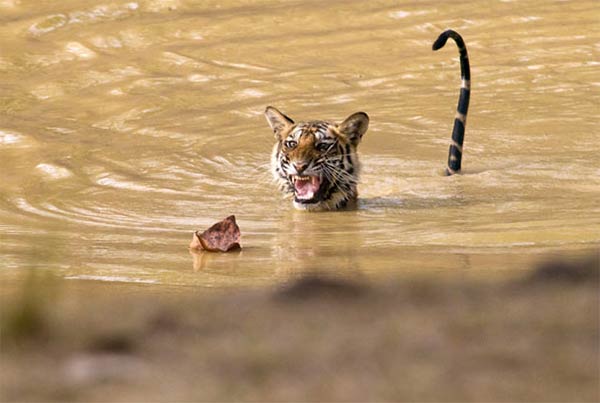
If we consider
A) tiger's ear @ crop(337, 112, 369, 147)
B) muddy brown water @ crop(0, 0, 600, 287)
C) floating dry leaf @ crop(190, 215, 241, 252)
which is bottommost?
muddy brown water @ crop(0, 0, 600, 287)

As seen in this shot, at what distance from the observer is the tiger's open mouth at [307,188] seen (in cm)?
866

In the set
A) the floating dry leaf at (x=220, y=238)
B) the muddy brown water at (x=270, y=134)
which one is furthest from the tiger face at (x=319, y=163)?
the floating dry leaf at (x=220, y=238)

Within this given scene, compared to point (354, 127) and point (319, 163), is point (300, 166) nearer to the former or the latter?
point (319, 163)

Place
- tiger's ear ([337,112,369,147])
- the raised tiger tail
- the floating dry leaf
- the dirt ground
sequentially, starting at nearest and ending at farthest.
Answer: the dirt ground
the floating dry leaf
tiger's ear ([337,112,369,147])
the raised tiger tail

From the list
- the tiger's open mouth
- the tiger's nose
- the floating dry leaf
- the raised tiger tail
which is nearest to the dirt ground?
the floating dry leaf

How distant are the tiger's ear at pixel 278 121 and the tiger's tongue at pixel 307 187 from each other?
41 cm

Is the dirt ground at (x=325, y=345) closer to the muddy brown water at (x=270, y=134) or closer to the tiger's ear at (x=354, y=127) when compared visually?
the muddy brown water at (x=270, y=134)

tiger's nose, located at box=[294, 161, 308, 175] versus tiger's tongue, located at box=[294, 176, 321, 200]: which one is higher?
tiger's nose, located at box=[294, 161, 308, 175]

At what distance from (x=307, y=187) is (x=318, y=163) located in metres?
0.22

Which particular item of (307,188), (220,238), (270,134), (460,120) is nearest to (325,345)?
(220,238)

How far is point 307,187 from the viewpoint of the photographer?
871 cm

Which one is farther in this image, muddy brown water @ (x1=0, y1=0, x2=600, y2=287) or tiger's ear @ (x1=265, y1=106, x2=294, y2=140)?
tiger's ear @ (x1=265, y1=106, x2=294, y2=140)

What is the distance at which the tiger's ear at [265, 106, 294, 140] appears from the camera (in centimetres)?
902

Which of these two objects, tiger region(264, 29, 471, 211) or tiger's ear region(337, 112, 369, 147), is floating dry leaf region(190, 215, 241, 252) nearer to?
tiger region(264, 29, 471, 211)
